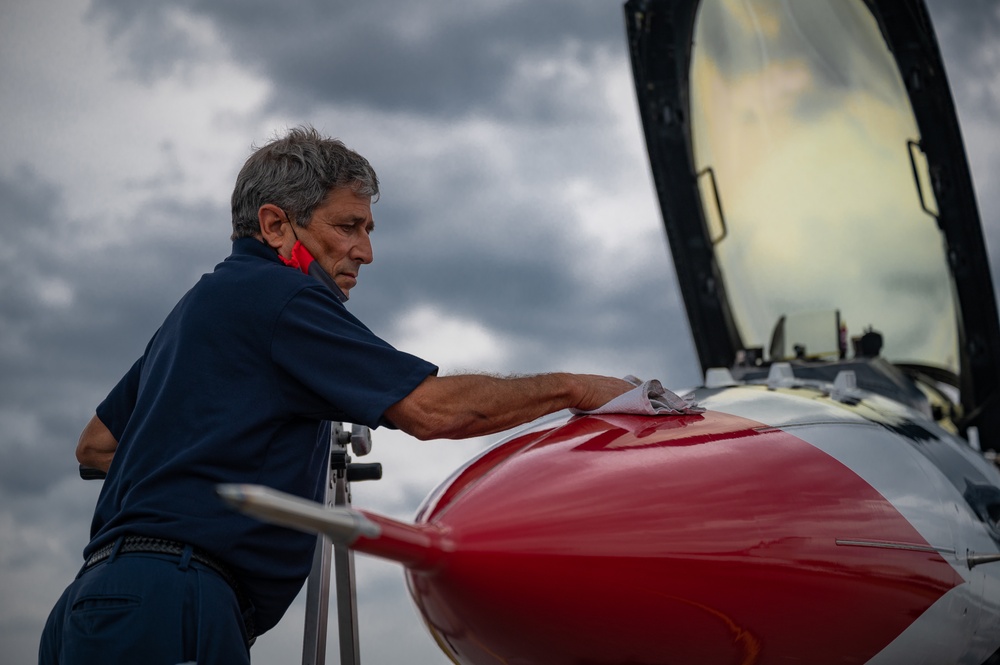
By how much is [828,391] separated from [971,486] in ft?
1.73

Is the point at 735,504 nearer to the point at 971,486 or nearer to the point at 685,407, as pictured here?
the point at 685,407

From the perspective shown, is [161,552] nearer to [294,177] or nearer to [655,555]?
[294,177]

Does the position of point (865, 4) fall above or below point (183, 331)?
above

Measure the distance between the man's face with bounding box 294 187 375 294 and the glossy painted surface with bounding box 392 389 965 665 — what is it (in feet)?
2.25

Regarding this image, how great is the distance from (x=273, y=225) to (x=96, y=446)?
3.29 ft

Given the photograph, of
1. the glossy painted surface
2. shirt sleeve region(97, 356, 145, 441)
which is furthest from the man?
shirt sleeve region(97, 356, 145, 441)

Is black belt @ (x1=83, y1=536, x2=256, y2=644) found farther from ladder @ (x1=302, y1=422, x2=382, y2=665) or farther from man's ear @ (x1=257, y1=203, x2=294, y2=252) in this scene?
man's ear @ (x1=257, y1=203, x2=294, y2=252)

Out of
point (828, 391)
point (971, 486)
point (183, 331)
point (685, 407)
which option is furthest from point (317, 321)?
point (971, 486)

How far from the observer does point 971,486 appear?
330 centimetres

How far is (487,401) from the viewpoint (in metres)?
2.41

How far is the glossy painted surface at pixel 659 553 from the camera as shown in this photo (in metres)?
1.97

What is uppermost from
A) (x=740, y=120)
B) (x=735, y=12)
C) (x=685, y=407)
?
(x=735, y=12)

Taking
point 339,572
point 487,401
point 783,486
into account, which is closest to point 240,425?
point 339,572

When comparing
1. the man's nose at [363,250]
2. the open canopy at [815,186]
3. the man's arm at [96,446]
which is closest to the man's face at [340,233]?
the man's nose at [363,250]
